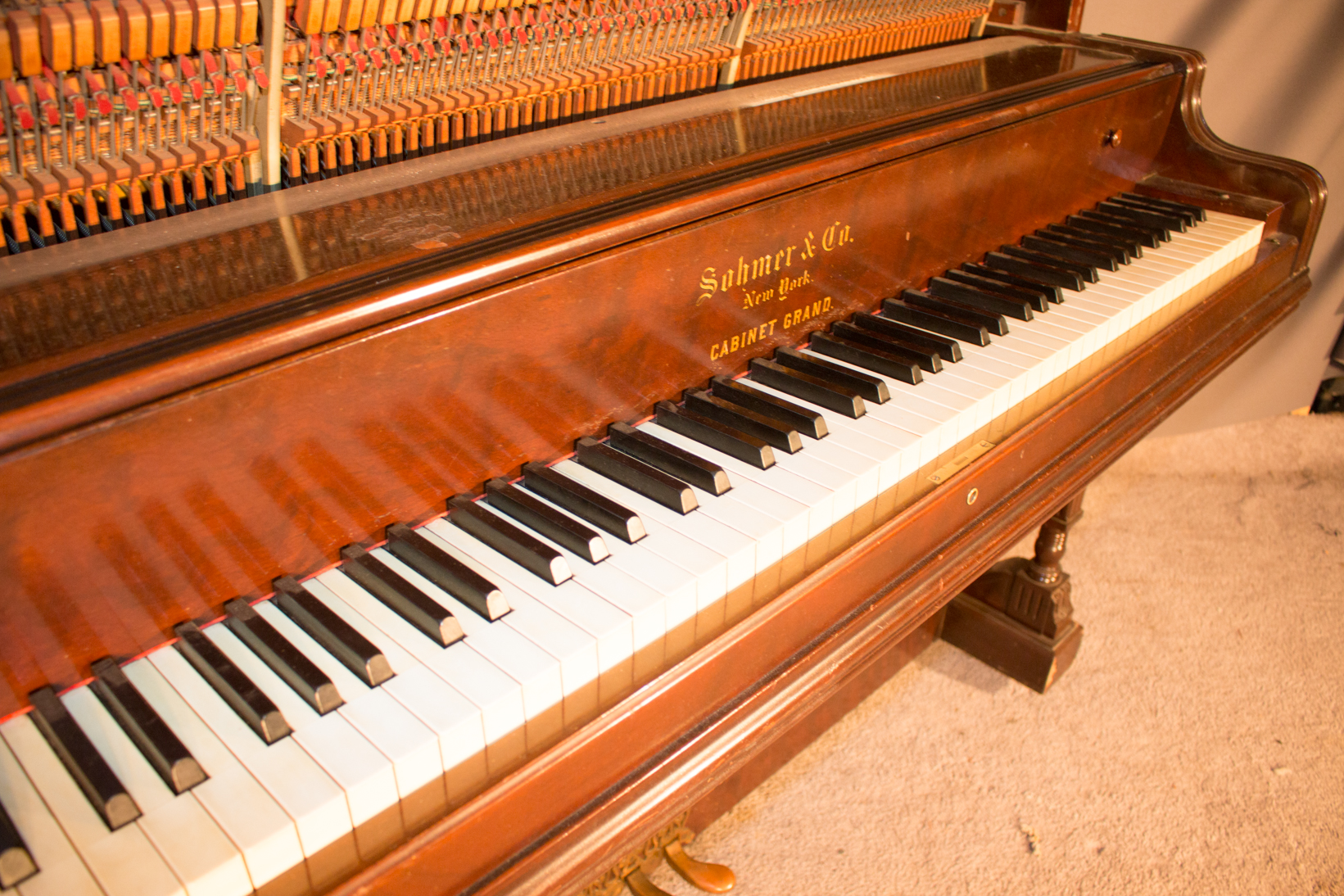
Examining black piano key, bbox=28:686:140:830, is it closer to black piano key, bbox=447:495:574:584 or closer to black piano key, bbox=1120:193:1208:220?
black piano key, bbox=447:495:574:584

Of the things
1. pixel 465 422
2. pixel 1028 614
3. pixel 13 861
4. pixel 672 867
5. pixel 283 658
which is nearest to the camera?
pixel 13 861

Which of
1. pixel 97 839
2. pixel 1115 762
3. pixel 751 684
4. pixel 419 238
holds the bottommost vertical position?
pixel 1115 762

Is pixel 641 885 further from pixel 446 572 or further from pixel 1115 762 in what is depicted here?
pixel 1115 762

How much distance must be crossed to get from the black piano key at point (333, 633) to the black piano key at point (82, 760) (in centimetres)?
22

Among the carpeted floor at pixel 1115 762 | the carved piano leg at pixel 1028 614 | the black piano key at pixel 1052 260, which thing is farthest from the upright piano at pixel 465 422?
the carved piano leg at pixel 1028 614

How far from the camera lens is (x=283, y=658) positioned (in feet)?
3.17

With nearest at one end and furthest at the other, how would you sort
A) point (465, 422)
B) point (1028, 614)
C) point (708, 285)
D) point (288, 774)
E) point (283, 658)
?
point (288, 774), point (283, 658), point (465, 422), point (708, 285), point (1028, 614)

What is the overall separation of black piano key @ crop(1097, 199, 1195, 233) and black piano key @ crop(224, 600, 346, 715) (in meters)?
2.09

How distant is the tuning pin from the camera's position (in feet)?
6.06

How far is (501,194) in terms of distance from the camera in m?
1.30

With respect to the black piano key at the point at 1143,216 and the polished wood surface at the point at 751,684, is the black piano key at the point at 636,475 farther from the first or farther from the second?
the black piano key at the point at 1143,216

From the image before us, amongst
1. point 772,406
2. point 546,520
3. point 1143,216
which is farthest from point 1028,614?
point 546,520

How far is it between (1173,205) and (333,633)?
7.38ft

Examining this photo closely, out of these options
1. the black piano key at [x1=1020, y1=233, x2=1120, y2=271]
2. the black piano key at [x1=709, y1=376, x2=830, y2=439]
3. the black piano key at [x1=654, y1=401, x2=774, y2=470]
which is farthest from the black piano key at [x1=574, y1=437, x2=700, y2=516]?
the black piano key at [x1=1020, y1=233, x2=1120, y2=271]
